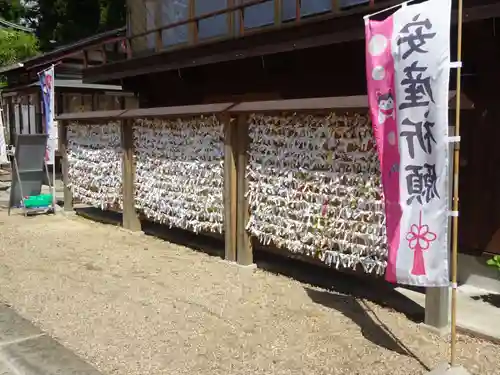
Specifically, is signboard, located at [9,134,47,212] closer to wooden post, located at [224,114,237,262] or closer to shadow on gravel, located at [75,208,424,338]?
shadow on gravel, located at [75,208,424,338]

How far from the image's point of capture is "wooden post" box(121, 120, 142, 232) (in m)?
8.27

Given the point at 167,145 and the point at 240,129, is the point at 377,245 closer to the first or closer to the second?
the point at 240,129

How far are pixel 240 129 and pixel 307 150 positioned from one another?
1109 millimetres

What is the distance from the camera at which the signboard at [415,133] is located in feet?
11.5

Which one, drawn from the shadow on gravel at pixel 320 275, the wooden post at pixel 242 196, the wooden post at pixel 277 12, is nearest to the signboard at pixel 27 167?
the shadow on gravel at pixel 320 275

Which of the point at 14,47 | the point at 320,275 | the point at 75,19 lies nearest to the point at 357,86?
the point at 320,275

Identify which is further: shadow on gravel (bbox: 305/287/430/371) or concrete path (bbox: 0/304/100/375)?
shadow on gravel (bbox: 305/287/430/371)

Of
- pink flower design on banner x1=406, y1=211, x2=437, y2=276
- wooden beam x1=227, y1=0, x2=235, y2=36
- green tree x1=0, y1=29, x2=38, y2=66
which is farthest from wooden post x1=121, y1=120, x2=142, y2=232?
green tree x1=0, y1=29, x2=38, y2=66

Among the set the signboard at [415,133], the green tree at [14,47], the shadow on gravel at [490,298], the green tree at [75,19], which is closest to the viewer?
the signboard at [415,133]

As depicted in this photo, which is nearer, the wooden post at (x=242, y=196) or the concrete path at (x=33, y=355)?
the concrete path at (x=33, y=355)

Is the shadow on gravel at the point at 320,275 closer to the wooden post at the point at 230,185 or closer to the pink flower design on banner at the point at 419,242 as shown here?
the wooden post at the point at 230,185

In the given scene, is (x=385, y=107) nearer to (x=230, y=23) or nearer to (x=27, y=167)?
(x=230, y=23)

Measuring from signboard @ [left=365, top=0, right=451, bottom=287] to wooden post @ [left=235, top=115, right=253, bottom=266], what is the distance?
2.52 m

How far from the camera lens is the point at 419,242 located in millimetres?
3643
